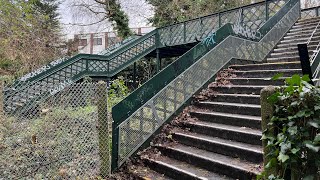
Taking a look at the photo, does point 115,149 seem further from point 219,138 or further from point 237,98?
point 237,98

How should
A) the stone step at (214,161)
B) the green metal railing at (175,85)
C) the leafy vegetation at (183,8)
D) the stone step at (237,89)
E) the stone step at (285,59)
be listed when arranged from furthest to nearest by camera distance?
the leafy vegetation at (183,8), the stone step at (285,59), the stone step at (237,89), the green metal railing at (175,85), the stone step at (214,161)

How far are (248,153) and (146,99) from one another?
190 cm

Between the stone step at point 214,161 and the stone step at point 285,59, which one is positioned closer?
the stone step at point 214,161

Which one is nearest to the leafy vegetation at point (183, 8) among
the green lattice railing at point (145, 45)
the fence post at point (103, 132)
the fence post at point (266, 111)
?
the green lattice railing at point (145, 45)

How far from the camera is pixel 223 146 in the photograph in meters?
3.92

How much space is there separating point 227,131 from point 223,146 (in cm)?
35

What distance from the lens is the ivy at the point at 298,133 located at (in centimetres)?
178

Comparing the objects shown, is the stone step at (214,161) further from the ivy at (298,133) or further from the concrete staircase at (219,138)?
the ivy at (298,133)

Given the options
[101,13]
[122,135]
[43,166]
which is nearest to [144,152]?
[122,135]

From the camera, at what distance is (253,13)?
1096cm

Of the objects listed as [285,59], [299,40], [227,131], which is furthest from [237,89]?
[299,40]

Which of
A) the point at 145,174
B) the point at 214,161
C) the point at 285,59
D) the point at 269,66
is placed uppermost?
the point at 285,59

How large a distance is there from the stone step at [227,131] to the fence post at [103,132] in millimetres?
1552

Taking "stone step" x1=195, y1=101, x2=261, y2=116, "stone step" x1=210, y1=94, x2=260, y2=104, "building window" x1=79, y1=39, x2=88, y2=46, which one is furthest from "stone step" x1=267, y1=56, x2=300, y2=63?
"building window" x1=79, y1=39, x2=88, y2=46
